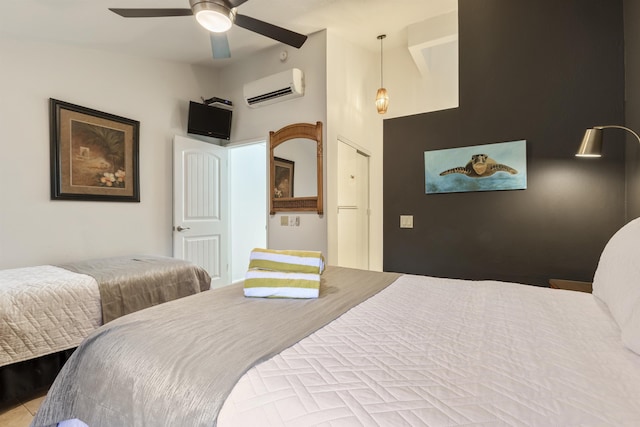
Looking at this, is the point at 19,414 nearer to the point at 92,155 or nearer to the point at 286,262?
the point at 286,262

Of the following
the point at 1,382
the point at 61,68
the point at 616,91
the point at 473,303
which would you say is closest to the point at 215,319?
the point at 473,303

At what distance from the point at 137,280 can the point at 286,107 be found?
2.30 metres

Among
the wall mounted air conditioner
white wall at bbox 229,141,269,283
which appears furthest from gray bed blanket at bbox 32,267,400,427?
white wall at bbox 229,141,269,283

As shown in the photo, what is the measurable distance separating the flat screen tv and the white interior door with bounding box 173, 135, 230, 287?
15 cm

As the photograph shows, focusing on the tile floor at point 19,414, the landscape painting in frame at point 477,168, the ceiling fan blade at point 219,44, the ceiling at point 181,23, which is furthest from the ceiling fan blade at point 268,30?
the tile floor at point 19,414

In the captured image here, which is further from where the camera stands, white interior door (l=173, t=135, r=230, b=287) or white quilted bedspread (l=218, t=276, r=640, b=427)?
white interior door (l=173, t=135, r=230, b=287)

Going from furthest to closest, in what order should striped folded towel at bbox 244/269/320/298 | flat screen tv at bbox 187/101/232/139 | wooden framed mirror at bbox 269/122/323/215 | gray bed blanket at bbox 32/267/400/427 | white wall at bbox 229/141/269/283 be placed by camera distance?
white wall at bbox 229/141/269/283 < flat screen tv at bbox 187/101/232/139 < wooden framed mirror at bbox 269/122/323/215 < striped folded towel at bbox 244/269/320/298 < gray bed blanket at bbox 32/267/400/427

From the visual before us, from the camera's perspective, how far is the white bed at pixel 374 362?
572mm

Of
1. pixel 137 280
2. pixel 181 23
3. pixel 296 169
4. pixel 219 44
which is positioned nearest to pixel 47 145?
pixel 137 280

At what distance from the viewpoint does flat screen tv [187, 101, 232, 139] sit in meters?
3.54

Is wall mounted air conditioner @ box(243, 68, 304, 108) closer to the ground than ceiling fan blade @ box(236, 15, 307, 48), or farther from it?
farther from it

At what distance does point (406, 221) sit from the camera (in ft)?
8.71

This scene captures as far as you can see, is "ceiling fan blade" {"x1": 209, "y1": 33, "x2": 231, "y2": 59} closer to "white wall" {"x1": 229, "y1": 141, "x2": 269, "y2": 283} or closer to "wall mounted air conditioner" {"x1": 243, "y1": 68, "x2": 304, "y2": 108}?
"wall mounted air conditioner" {"x1": 243, "y1": 68, "x2": 304, "y2": 108}

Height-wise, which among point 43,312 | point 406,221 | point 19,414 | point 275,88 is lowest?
point 19,414
